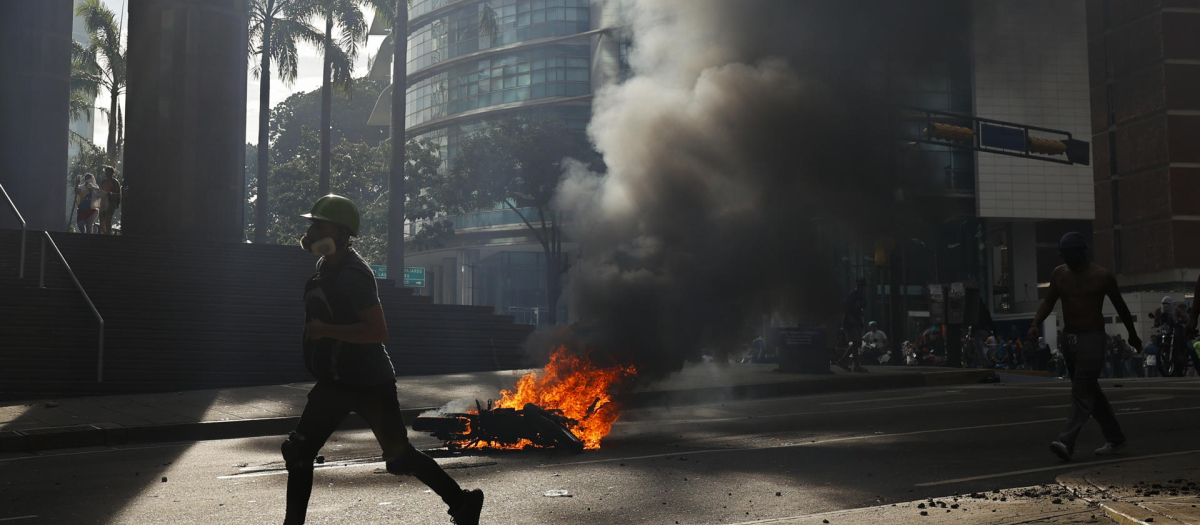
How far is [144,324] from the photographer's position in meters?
16.6

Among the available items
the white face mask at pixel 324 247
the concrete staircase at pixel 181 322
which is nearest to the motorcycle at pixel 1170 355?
the concrete staircase at pixel 181 322

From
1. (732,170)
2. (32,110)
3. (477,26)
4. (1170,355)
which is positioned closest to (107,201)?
(32,110)

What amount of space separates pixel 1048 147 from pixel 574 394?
19108 mm

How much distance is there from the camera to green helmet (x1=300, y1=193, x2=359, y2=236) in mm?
4855

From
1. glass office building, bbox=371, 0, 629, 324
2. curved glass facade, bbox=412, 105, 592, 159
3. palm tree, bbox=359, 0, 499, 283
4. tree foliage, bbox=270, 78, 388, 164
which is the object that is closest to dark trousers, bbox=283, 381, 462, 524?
palm tree, bbox=359, 0, 499, 283

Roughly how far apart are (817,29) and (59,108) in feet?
75.6

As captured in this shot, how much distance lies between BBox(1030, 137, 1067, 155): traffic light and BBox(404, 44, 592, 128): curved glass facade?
84.0ft

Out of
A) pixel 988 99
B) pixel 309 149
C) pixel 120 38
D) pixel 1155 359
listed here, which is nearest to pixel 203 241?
pixel 988 99

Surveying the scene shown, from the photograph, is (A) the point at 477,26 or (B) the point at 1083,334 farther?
(A) the point at 477,26

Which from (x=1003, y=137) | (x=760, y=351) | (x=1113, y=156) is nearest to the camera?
(x=1003, y=137)

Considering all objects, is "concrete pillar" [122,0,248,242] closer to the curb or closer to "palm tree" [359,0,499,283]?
"palm tree" [359,0,499,283]

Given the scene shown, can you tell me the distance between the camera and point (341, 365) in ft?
15.6

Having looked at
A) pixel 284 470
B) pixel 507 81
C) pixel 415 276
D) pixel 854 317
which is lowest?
pixel 284 470

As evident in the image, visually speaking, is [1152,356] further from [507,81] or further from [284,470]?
[507,81]
